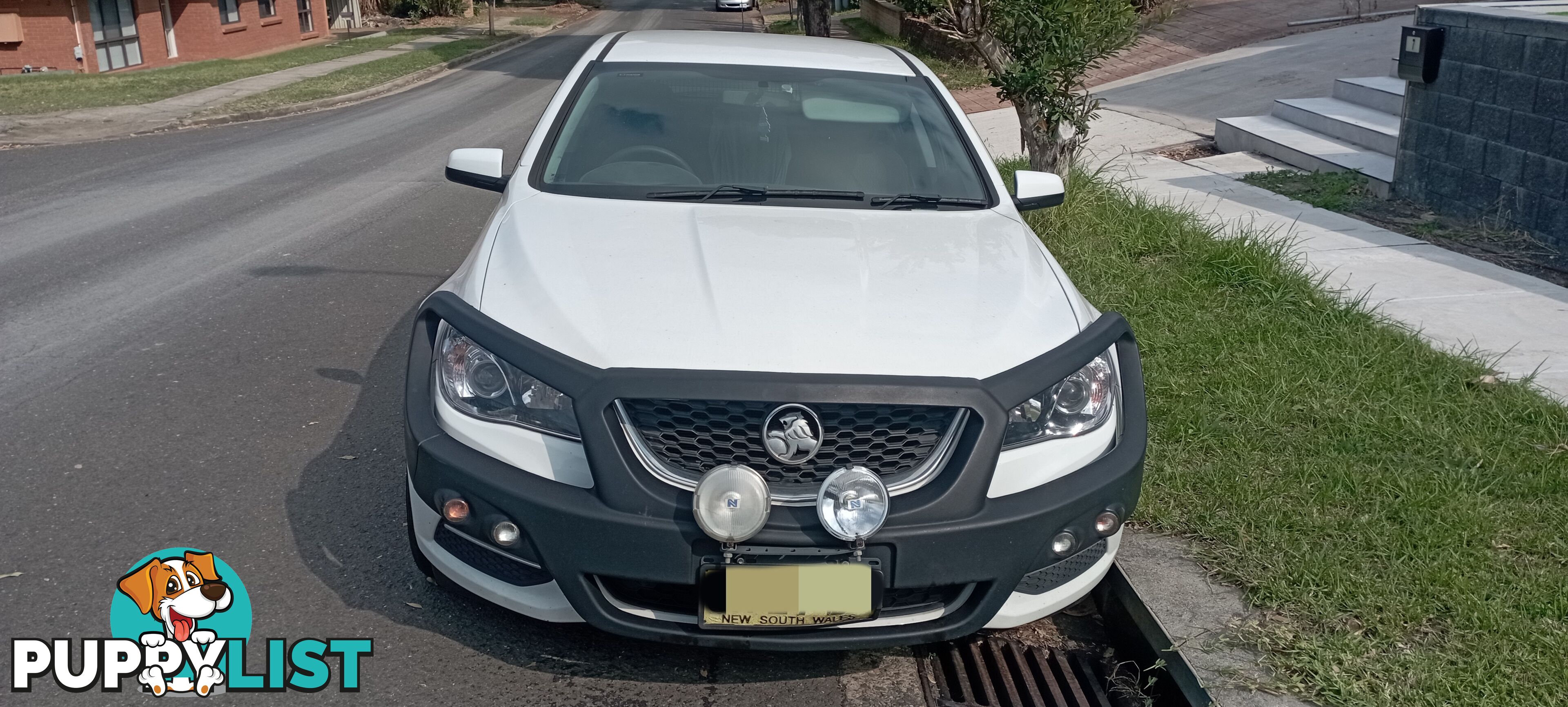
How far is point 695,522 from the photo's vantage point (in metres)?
2.73

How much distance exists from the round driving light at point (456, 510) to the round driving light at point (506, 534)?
9cm

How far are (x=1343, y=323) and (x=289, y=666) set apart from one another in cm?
461

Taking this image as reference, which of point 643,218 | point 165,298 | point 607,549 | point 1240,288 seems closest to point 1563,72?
point 1240,288

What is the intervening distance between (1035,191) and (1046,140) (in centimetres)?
381

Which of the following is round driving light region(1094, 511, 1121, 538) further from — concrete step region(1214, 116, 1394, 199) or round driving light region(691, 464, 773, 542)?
concrete step region(1214, 116, 1394, 199)

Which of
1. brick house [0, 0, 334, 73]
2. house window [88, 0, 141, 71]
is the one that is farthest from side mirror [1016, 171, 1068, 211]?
house window [88, 0, 141, 71]

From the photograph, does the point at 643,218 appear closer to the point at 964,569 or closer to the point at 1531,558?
the point at 964,569

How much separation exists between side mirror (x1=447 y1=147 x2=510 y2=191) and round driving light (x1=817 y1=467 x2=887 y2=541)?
2015 millimetres

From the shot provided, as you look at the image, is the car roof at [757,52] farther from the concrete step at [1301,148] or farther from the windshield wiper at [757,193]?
the concrete step at [1301,148]

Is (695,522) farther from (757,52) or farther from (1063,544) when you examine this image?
(757,52)

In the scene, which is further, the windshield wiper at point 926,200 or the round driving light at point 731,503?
the windshield wiper at point 926,200

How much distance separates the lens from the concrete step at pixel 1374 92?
10219 millimetres

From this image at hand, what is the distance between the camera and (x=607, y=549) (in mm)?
2762

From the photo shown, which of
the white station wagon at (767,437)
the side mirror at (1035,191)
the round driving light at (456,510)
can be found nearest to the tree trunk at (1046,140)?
the side mirror at (1035,191)
